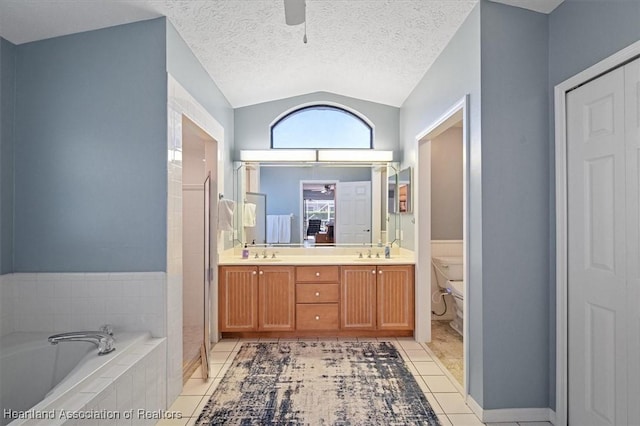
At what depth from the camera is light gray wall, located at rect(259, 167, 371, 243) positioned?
14.1 feet

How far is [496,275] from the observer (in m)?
2.25

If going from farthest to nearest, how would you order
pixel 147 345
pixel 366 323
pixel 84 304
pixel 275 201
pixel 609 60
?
pixel 275 201, pixel 366 323, pixel 84 304, pixel 147 345, pixel 609 60

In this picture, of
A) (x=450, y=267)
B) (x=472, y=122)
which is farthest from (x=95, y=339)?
(x=450, y=267)

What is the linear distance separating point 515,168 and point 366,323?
2.16 m

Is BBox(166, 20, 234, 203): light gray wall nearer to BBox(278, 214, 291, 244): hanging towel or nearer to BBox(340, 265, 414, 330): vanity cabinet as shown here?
BBox(278, 214, 291, 244): hanging towel

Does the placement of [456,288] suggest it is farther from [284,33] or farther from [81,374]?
[81,374]

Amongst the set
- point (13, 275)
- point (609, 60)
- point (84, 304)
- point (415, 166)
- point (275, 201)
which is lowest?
point (84, 304)

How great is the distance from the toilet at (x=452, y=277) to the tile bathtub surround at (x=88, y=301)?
2.77 m

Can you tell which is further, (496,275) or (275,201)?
(275,201)

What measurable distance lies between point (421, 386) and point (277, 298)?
160 centimetres

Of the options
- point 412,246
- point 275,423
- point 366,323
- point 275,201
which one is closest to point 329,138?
point 275,201

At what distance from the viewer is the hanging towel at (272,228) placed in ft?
14.1

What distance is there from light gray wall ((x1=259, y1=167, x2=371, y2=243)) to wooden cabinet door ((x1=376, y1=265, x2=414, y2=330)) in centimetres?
115

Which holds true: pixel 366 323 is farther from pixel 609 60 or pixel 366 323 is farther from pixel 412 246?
pixel 609 60
